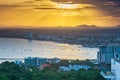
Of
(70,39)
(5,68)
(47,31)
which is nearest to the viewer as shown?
(5,68)

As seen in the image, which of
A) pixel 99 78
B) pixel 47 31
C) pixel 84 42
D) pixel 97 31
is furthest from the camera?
pixel 47 31

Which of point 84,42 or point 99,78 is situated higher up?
point 99,78

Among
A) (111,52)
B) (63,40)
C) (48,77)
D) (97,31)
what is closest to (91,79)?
(48,77)

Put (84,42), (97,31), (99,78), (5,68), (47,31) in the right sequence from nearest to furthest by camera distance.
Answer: (99,78) → (5,68) → (84,42) → (97,31) → (47,31)

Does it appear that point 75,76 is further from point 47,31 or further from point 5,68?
point 47,31

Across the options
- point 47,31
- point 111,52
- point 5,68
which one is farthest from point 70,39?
point 5,68

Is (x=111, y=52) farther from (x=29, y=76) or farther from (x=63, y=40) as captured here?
(x=63, y=40)

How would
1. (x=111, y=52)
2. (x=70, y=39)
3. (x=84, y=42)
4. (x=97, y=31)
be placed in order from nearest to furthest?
1. (x=111, y=52)
2. (x=84, y=42)
3. (x=70, y=39)
4. (x=97, y=31)

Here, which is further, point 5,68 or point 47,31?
point 47,31

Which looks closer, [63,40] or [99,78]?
[99,78]
